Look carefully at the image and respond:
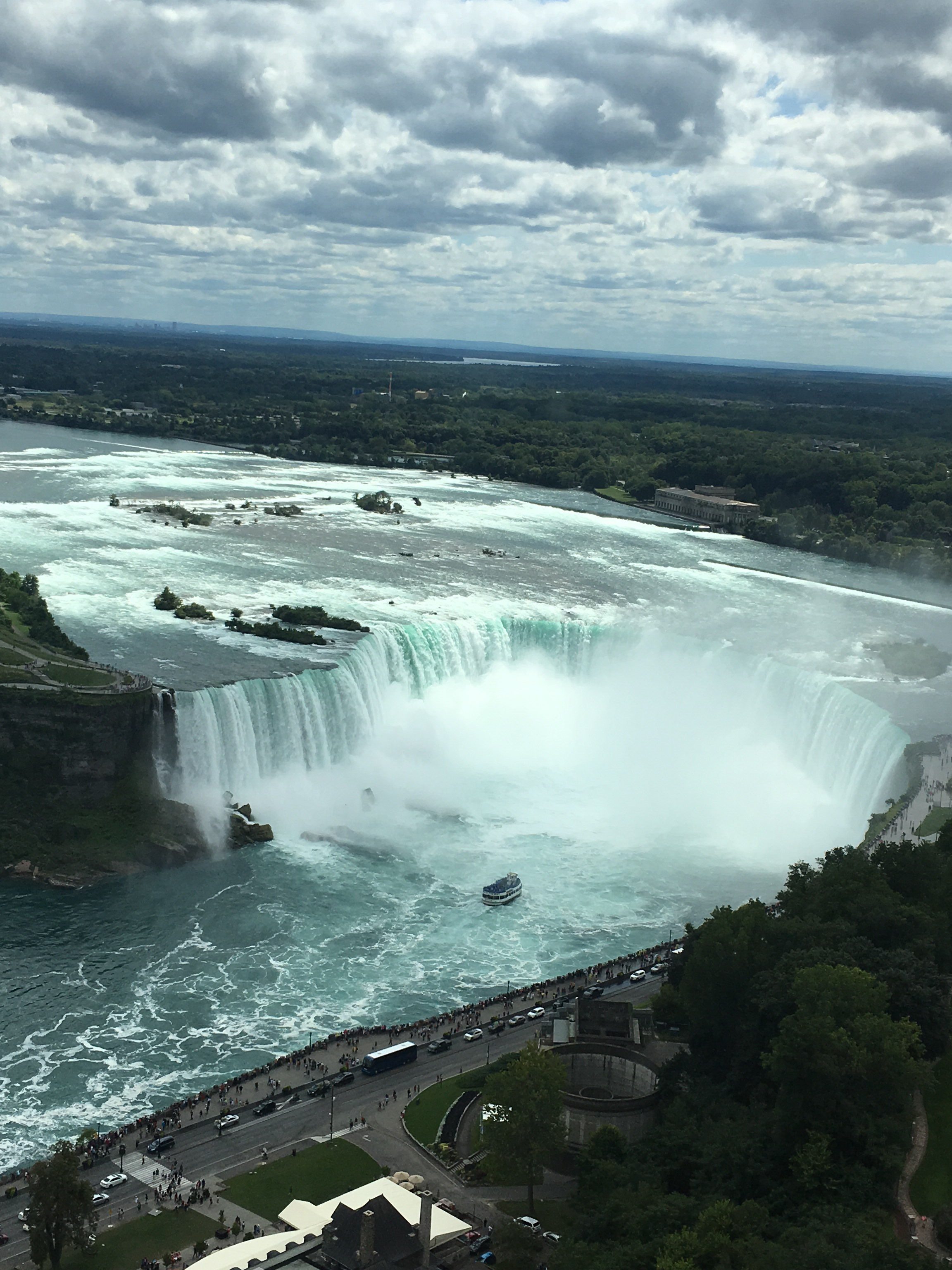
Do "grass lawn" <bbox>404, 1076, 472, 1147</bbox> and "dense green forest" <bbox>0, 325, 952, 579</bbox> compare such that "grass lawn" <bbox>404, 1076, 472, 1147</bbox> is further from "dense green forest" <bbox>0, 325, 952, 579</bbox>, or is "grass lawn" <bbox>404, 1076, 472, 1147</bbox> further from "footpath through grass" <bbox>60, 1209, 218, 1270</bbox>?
"dense green forest" <bbox>0, 325, 952, 579</bbox>

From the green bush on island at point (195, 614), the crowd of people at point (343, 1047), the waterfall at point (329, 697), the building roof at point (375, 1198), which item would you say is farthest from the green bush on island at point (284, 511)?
the building roof at point (375, 1198)

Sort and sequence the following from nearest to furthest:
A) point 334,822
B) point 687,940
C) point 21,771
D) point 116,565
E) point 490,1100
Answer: point 490,1100
point 687,940
point 21,771
point 334,822
point 116,565

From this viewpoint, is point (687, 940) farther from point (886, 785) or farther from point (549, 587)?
point (549, 587)

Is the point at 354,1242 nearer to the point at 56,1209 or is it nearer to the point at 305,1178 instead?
the point at 305,1178

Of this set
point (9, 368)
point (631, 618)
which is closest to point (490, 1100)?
point (631, 618)

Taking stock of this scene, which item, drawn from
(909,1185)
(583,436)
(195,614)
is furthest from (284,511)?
(909,1185)
